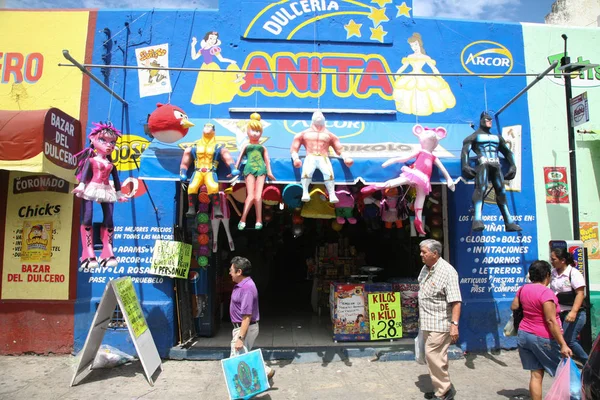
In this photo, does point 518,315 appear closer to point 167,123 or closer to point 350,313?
point 350,313

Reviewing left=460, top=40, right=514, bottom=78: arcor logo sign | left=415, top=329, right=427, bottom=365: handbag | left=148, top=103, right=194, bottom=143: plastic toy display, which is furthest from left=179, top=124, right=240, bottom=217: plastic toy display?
left=460, top=40, right=514, bottom=78: arcor logo sign

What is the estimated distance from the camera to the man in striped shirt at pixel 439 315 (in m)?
4.71

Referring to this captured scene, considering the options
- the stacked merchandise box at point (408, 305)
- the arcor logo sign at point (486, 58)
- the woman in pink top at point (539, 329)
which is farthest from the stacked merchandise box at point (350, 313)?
the arcor logo sign at point (486, 58)

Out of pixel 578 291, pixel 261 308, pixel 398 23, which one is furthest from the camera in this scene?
pixel 261 308

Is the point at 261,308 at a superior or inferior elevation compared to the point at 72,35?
inferior

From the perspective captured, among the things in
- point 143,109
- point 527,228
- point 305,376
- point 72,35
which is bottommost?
point 305,376

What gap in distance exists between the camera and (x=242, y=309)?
192 inches

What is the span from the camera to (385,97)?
7219 millimetres

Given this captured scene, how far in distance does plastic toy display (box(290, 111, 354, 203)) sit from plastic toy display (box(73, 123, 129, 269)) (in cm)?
256

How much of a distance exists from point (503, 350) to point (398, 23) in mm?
5847

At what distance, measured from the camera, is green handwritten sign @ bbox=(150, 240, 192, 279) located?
6.39 metres

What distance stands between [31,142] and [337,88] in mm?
4691

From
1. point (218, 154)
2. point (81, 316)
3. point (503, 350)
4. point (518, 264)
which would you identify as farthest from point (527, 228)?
point (81, 316)

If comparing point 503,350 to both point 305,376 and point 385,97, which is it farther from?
point 385,97
